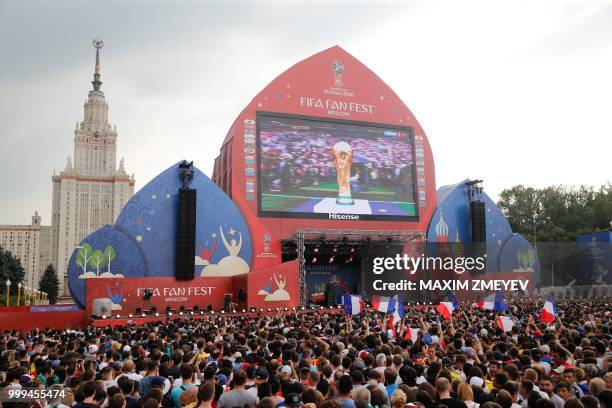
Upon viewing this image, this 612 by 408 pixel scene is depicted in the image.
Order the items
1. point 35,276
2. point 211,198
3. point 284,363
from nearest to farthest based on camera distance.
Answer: point 284,363
point 211,198
point 35,276

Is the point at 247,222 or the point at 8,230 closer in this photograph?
the point at 247,222

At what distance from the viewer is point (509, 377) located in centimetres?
609

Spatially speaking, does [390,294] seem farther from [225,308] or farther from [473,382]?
[473,382]

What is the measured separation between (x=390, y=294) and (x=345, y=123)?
39.2 ft

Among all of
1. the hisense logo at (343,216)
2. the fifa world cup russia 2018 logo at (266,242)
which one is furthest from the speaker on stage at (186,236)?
the hisense logo at (343,216)

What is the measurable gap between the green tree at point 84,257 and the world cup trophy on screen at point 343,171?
14.9 m

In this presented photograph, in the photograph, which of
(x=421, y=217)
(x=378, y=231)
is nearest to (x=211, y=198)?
(x=378, y=231)

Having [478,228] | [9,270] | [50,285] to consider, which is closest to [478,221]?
[478,228]

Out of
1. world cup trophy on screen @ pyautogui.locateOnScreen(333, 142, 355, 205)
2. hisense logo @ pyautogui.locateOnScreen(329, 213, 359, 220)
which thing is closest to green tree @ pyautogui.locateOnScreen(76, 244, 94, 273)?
hisense logo @ pyautogui.locateOnScreen(329, 213, 359, 220)

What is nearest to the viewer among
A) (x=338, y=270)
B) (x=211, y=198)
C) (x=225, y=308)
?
(x=225, y=308)

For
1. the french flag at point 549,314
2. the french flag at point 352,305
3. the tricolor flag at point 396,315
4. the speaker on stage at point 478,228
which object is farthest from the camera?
the speaker on stage at point 478,228

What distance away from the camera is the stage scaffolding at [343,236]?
29.5 m

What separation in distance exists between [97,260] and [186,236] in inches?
186

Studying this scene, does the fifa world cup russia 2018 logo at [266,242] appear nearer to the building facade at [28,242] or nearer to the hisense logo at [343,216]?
the hisense logo at [343,216]
